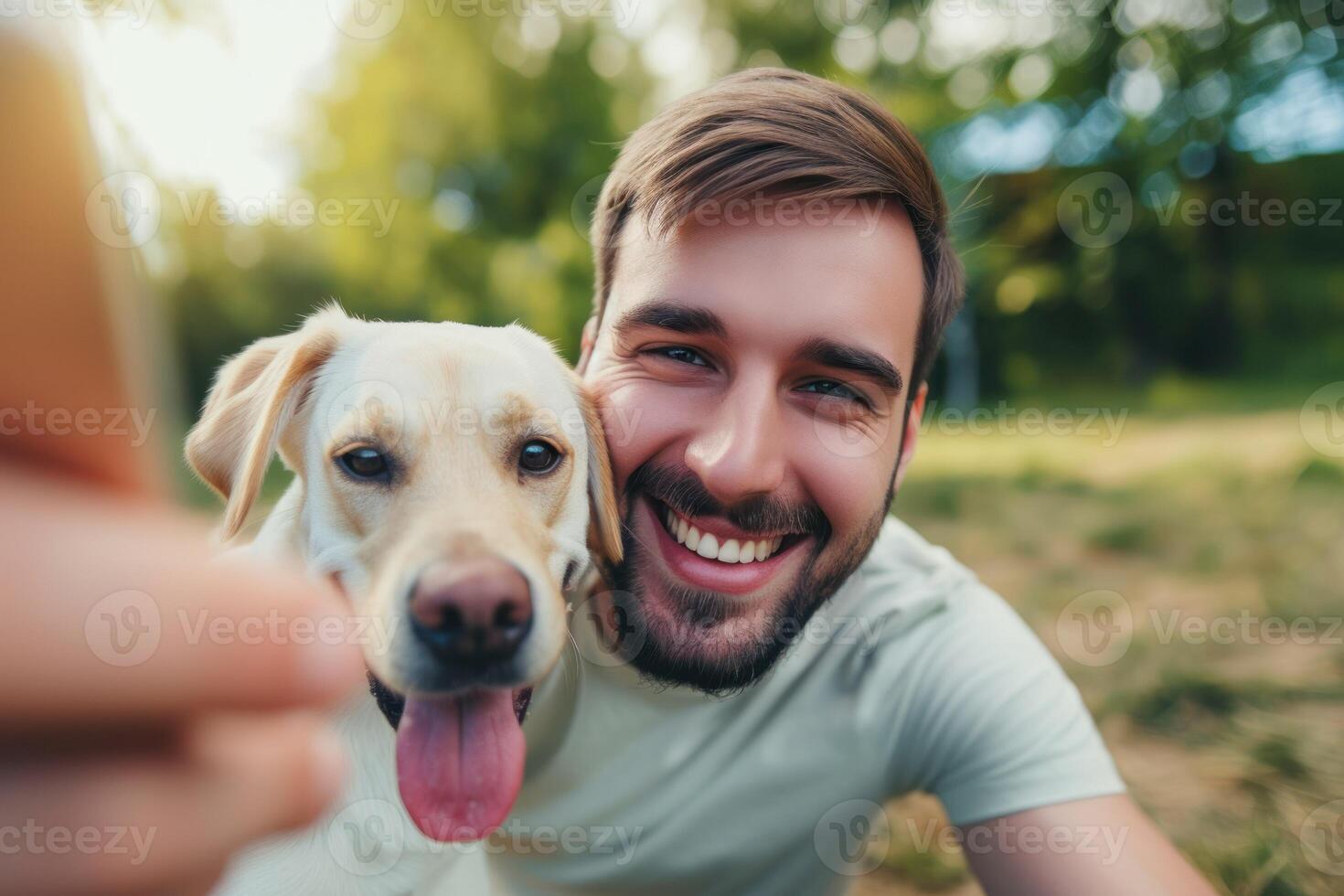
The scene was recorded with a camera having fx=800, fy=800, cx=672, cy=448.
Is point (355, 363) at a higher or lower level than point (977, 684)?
higher

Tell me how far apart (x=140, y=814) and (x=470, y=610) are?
91 centimetres

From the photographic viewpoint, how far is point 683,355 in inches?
75.2

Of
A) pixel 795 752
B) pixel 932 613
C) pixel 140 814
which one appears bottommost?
pixel 795 752

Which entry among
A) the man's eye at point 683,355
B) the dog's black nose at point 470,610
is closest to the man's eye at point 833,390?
the man's eye at point 683,355

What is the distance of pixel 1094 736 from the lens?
2.17m

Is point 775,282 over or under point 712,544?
over

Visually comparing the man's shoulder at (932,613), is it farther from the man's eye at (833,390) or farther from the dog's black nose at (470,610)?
the dog's black nose at (470,610)

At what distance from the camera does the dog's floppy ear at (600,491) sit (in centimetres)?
189

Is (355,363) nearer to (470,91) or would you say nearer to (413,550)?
(413,550)

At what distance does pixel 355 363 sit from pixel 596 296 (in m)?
0.78

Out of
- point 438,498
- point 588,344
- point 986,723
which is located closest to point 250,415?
point 438,498

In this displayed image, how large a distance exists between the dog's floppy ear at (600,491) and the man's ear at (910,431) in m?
0.83

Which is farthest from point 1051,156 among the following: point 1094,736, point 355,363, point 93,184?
point 93,184

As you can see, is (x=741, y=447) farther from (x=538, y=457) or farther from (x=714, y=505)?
(x=538, y=457)
